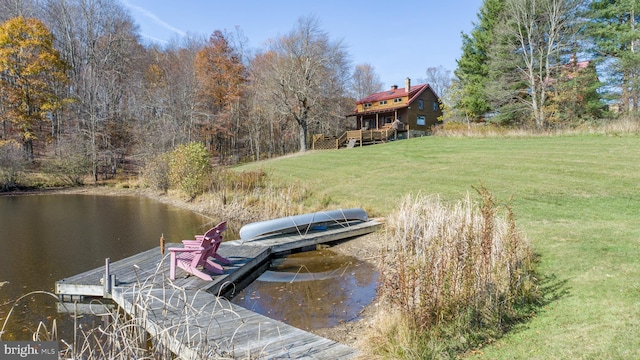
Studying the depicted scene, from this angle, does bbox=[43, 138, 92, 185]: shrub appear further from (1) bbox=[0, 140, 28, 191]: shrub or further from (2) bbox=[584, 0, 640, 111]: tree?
(2) bbox=[584, 0, 640, 111]: tree

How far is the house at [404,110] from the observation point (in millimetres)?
35781

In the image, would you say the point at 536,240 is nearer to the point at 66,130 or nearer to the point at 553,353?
the point at 553,353

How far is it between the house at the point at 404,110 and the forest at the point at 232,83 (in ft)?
9.70

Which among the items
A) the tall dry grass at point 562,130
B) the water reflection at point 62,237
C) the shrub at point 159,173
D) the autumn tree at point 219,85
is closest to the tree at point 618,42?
the tall dry grass at point 562,130

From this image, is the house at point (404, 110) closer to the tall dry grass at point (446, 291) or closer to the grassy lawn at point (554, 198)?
the grassy lawn at point (554, 198)

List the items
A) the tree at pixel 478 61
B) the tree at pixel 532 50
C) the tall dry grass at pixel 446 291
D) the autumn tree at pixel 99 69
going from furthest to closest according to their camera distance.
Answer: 1. the autumn tree at pixel 99 69
2. the tree at pixel 478 61
3. the tree at pixel 532 50
4. the tall dry grass at pixel 446 291

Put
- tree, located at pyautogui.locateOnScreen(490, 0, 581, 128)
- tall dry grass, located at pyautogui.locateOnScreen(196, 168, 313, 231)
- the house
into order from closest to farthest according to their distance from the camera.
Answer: tall dry grass, located at pyautogui.locateOnScreen(196, 168, 313, 231) → tree, located at pyautogui.locateOnScreen(490, 0, 581, 128) → the house

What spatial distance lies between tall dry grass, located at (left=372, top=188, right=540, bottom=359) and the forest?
841 inches

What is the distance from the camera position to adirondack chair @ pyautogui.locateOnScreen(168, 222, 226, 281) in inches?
254

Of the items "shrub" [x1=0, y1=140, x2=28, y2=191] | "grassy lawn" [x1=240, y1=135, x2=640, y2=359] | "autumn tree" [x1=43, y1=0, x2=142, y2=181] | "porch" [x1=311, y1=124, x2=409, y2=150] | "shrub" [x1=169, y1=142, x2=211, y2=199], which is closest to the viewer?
"grassy lawn" [x1=240, y1=135, x2=640, y2=359]

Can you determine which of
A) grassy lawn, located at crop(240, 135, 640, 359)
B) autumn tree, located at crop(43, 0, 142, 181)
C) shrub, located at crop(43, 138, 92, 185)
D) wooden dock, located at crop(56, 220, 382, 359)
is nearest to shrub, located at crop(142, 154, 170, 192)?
grassy lawn, located at crop(240, 135, 640, 359)

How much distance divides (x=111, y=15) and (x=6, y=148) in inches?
709

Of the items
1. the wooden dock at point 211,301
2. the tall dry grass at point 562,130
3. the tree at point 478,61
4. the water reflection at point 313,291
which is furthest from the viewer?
the tree at point 478,61

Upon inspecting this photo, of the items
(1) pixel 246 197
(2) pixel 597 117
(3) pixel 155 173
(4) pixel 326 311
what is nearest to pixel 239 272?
(4) pixel 326 311
